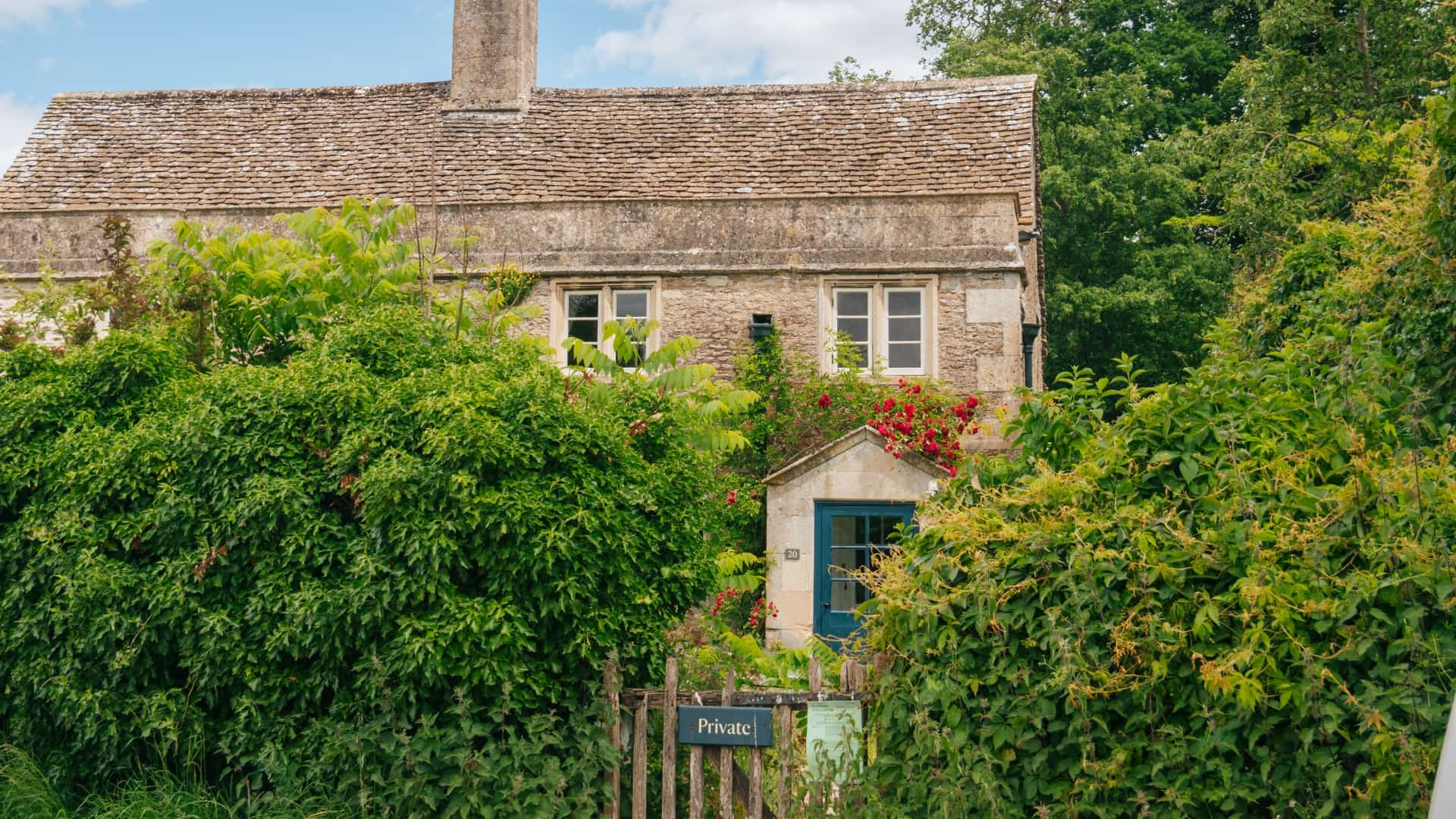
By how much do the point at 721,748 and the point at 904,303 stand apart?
408 inches

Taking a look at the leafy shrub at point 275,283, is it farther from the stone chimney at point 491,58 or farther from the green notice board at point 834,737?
the stone chimney at point 491,58

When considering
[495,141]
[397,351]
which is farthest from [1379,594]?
[495,141]

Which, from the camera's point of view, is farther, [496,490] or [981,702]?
[496,490]

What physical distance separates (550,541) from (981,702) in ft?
7.32

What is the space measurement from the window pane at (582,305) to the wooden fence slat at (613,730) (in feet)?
34.2

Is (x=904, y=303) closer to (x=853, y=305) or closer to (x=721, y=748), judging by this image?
(x=853, y=305)

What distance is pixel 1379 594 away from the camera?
5008 mm

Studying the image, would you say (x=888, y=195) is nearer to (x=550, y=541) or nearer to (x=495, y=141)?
(x=495, y=141)

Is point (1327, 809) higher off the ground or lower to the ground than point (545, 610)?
lower

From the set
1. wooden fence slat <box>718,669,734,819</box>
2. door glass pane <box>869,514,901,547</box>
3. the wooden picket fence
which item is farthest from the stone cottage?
wooden fence slat <box>718,669,734,819</box>

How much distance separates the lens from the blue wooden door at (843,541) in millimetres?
14516

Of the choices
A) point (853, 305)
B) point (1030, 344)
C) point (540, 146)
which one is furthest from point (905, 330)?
point (540, 146)

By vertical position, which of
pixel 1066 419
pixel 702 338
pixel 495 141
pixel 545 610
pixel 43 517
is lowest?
pixel 545 610

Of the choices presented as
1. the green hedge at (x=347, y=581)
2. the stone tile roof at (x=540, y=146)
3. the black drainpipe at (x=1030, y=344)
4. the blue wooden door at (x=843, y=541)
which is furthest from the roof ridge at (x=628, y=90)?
the green hedge at (x=347, y=581)
